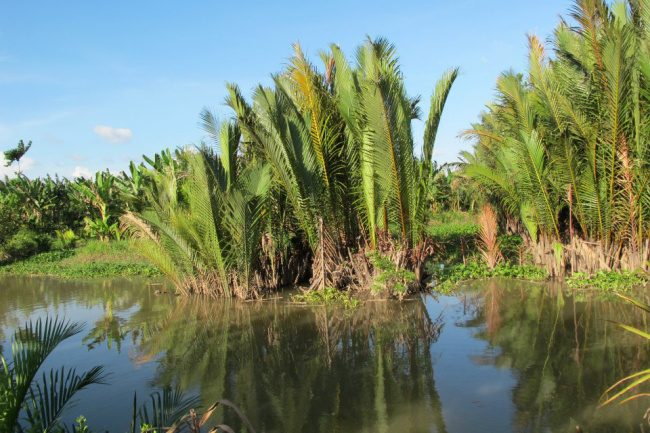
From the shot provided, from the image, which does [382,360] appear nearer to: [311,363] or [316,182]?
[311,363]

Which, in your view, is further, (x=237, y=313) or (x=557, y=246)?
(x=557, y=246)

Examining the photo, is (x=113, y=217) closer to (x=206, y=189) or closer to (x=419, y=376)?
(x=206, y=189)

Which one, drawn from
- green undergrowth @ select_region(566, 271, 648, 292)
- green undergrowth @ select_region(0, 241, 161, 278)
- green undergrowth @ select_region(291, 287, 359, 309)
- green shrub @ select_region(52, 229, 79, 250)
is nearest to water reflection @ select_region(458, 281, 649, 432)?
green undergrowth @ select_region(566, 271, 648, 292)

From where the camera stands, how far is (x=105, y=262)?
17.1m

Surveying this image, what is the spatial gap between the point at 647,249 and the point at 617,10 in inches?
183

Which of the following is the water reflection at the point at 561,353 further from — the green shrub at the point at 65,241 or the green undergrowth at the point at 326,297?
the green shrub at the point at 65,241

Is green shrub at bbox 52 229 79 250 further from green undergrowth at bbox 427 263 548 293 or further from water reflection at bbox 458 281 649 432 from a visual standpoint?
water reflection at bbox 458 281 649 432

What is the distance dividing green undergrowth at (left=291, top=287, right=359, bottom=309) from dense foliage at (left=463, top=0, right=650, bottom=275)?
433 cm

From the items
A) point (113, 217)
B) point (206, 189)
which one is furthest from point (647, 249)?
point (113, 217)

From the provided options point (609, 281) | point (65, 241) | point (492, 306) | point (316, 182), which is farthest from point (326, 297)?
point (65, 241)

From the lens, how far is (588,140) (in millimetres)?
9516

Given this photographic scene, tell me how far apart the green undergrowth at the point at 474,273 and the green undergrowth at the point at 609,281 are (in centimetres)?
92

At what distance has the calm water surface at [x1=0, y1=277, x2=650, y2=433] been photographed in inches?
177

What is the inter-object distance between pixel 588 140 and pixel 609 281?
263 cm
